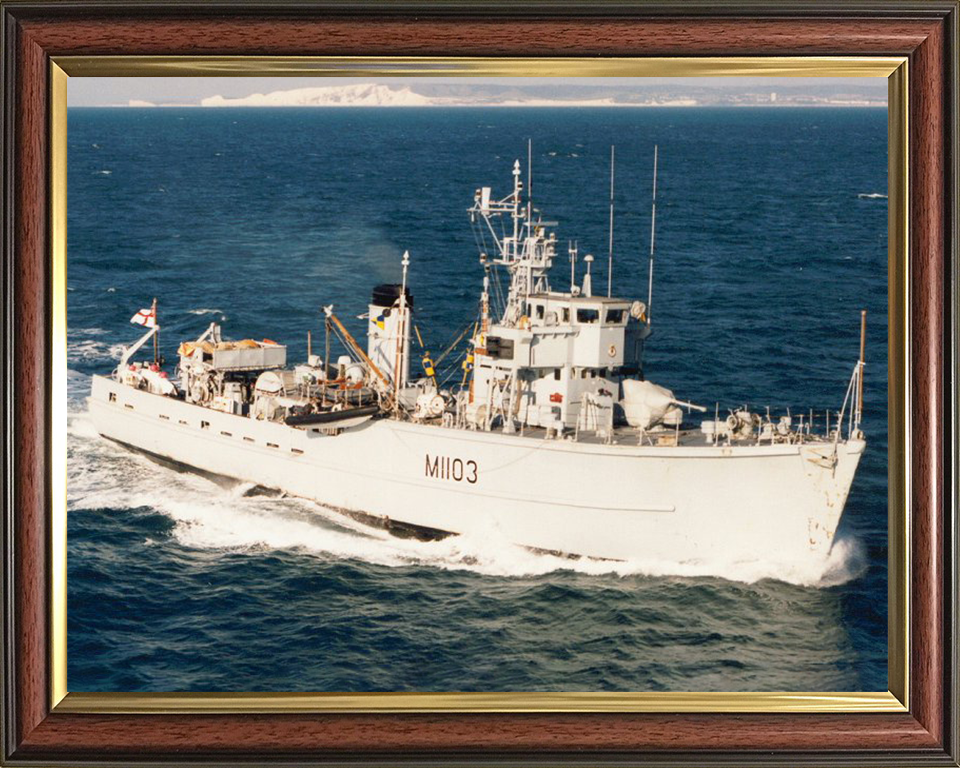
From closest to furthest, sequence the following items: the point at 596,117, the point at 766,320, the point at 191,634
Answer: the point at 191,634, the point at 596,117, the point at 766,320

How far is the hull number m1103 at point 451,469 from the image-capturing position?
72.7 feet

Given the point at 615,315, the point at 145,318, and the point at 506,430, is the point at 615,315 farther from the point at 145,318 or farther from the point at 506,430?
the point at 145,318

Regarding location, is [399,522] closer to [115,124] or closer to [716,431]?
[716,431]

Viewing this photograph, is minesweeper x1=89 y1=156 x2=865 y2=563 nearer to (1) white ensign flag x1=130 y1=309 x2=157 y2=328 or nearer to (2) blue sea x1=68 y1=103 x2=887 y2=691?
(1) white ensign flag x1=130 y1=309 x2=157 y2=328

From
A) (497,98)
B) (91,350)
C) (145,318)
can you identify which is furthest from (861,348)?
(91,350)

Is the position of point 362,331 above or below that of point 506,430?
above

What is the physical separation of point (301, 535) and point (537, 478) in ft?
13.2

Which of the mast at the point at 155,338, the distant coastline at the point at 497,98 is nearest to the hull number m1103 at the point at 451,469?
the mast at the point at 155,338

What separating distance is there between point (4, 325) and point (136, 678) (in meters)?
3.17

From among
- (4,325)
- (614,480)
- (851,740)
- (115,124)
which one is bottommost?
(851,740)

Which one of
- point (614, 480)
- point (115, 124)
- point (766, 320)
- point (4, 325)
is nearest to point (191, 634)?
point (4, 325)

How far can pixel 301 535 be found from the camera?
61.4 ft

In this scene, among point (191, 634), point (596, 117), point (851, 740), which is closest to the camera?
point (851, 740)

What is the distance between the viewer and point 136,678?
12141 mm
